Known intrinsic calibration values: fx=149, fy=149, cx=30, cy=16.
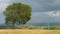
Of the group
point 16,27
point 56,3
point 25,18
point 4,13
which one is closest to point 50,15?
point 56,3

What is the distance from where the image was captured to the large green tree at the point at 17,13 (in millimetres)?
2527

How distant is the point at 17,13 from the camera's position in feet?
8.35

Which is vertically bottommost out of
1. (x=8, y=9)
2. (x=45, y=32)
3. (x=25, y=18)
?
(x=45, y=32)

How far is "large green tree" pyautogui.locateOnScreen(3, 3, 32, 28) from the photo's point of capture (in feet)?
8.29

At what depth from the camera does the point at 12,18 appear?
253 centimetres

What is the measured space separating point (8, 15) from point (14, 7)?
17 centimetres

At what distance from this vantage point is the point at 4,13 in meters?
2.55

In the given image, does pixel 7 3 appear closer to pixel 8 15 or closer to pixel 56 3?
pixel 8 15

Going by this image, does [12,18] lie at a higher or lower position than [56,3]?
lower

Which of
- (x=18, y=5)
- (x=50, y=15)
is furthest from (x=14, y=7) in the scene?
(x=50, y=15)

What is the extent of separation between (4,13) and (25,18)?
1.22 feet

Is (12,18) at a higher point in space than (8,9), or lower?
lower

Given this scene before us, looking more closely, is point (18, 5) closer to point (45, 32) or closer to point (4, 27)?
point (4, 27)

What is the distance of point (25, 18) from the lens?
2.52 meters
